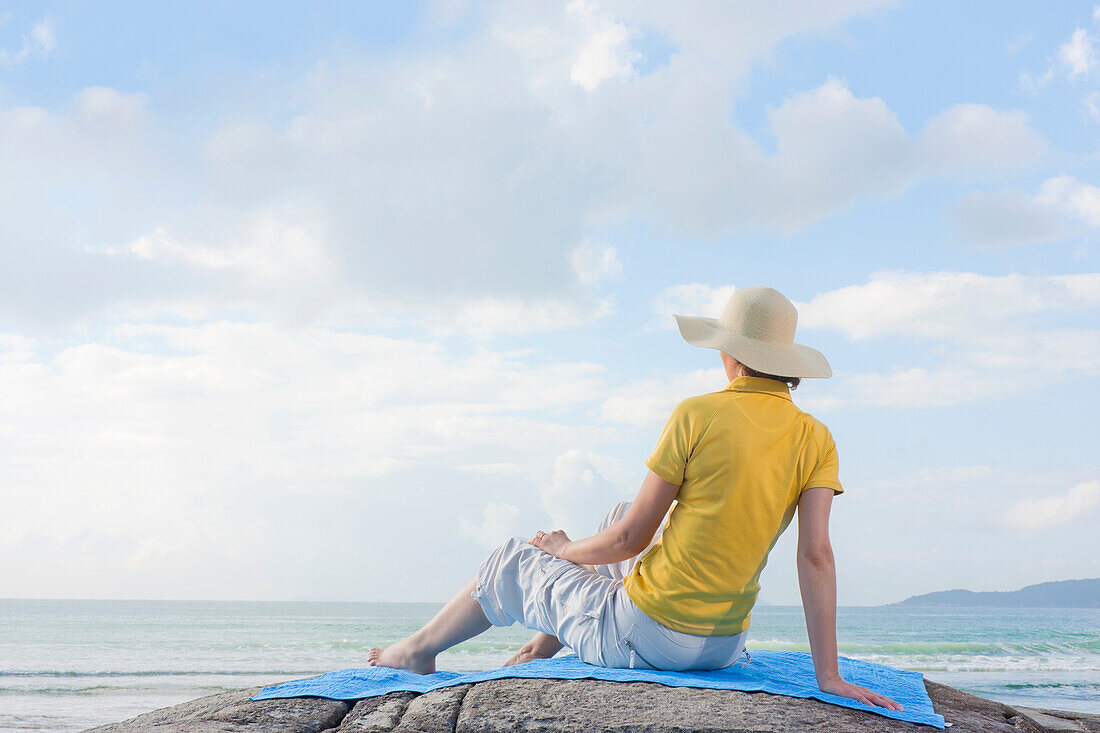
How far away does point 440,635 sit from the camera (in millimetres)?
3400

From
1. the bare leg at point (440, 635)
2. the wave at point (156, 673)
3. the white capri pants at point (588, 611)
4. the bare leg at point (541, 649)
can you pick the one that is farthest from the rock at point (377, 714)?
the wave at point (156, 673)

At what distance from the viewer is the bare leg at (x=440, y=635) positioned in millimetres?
3305

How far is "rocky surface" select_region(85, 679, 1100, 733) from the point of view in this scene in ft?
8.63

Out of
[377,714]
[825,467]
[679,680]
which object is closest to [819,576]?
[825,467]

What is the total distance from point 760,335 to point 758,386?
0.21 metres

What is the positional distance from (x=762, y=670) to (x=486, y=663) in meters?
13.6

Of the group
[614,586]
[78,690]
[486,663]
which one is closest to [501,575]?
[614,586]

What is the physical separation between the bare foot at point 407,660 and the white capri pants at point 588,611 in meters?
0.47

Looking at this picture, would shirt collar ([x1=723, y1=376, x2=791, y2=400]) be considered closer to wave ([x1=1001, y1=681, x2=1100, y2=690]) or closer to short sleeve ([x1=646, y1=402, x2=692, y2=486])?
short sleeve ([x1=646, y1=402, x2=692, y2=486])

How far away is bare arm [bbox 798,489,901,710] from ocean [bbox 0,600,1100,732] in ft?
25.7

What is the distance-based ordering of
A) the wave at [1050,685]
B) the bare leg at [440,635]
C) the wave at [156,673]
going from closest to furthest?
the bare leg at [440,635] → the wave at [1050,685] → the wave at [156,673]

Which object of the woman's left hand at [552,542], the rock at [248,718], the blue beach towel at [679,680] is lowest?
the rock at [248,718]

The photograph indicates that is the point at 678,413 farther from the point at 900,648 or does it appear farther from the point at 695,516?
the point at 900,648

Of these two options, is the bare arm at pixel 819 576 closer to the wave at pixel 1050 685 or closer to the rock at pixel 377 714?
the rock at pixel 377 714
